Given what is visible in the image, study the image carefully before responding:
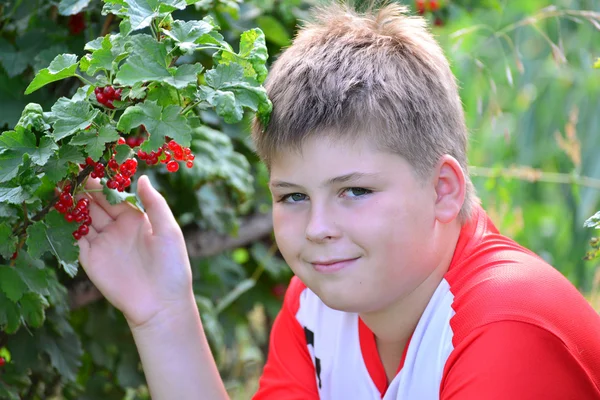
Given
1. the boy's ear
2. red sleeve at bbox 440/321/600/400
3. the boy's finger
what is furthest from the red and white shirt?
the boy's finger

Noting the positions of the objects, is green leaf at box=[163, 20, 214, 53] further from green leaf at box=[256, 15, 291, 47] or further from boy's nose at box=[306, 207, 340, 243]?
green leaf at box=[256, 15, 291, 47]

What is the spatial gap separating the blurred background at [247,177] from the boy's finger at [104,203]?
27cm

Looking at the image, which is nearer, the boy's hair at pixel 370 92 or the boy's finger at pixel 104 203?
the boy's hair at pixel 370 92

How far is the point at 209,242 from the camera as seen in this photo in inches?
92.4

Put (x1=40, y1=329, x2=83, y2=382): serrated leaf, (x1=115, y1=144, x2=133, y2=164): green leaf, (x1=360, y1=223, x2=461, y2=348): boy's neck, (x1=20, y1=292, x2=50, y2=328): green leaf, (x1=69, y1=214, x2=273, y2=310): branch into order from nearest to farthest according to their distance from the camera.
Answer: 1. (x1=115, y1=144, x2=133, y2=164): green leaf
2. (x1=20, y1=292, x2=50, y2=328): green leaf
3. (x1=360, y1=223, x2=461, y2=348): boy's neck
4. (x1=40, y1=329, x2=83, y2=382): serrated leaf
5. (x1=69, y1=214, x2=273, y2=310): branch

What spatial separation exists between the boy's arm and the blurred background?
0.67 feet

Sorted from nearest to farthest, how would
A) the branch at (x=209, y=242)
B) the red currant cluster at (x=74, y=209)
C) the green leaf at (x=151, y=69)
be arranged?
the green leaf at (x=151, y=69) < the red currant cluster at (x=74, y=209) < the branch at (x=209, y=242)

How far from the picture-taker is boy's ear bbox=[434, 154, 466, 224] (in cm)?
155

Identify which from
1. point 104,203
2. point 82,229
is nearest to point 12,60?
point 104,203

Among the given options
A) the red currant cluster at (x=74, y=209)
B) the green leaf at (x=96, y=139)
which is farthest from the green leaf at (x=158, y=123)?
the red currant cluster at (x=74, y=209)

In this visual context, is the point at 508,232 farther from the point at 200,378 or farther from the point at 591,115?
the point at 200,378

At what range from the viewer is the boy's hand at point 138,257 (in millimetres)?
1627

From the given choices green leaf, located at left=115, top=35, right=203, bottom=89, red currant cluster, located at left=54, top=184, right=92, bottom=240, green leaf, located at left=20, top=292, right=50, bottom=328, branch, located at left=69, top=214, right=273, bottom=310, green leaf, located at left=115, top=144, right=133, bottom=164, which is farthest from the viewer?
branch, located at left=69, top=214, right=273, bottom=310

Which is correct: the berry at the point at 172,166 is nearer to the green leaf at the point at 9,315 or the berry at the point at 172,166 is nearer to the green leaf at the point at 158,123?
Answer: the green leaf at the point at 158,123
